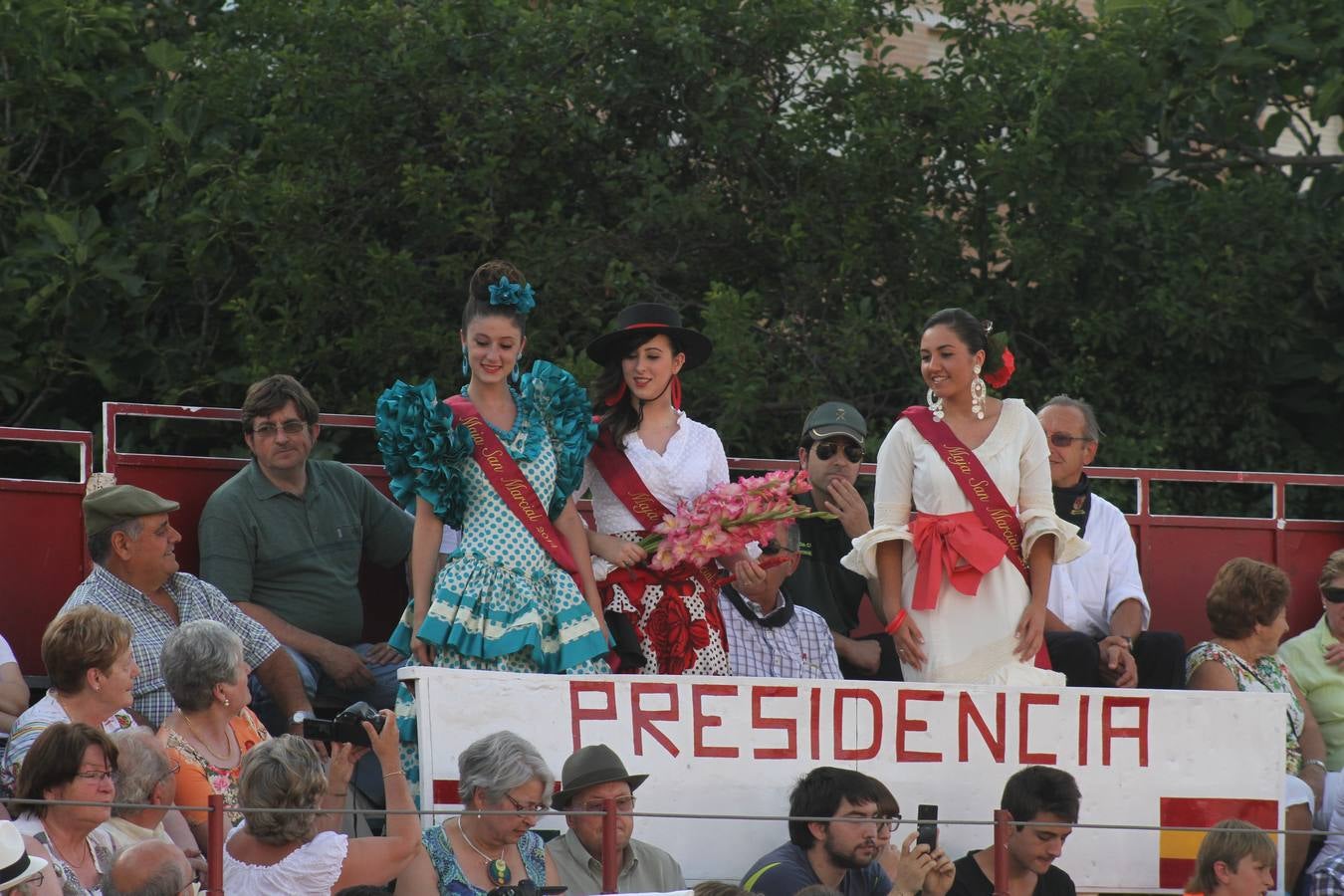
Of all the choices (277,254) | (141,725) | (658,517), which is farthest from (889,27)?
(141,725)

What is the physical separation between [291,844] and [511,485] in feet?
5.42

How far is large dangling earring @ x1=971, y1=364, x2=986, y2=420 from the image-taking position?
25.5ft

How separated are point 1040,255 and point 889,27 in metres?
1.78

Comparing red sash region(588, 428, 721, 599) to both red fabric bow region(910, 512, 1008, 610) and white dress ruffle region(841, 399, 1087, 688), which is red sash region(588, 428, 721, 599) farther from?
red fabric bow region(910, 512, 1008, 610)

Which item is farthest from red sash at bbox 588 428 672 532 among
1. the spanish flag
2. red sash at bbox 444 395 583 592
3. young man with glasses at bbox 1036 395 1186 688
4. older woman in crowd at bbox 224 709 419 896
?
the spanish flag

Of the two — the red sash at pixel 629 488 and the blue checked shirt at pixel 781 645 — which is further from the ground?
the red sash at pixel 629 488

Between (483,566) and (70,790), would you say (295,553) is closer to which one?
(483,566)

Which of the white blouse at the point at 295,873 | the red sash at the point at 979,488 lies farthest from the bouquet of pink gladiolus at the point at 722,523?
the white blouse at the point at 295,873

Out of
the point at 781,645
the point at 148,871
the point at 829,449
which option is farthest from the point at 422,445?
the point at 148,871

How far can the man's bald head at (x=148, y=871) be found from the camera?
5.93 metres

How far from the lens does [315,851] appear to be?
651 cm

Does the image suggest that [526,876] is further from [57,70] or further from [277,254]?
[57,70]

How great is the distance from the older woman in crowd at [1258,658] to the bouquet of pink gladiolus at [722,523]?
2203 millimetres

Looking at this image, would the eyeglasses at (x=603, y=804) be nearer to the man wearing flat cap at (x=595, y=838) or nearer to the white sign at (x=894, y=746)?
the man wearing flat cap at (x=595, y=838)
